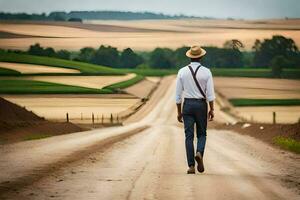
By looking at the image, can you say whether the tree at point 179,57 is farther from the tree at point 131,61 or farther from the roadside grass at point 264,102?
the roadside grass at point 264,102

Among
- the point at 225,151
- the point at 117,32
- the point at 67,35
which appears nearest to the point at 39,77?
the point at 67,35

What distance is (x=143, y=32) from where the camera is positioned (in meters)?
44.9

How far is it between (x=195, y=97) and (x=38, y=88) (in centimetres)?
4971

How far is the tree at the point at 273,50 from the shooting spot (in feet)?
139

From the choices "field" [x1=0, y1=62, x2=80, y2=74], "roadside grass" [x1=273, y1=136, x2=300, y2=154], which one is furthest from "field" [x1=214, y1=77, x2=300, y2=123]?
"roadside grass" [x1=273, y1=136, x2=300, y2=154]

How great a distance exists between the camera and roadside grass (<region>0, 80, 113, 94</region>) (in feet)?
200

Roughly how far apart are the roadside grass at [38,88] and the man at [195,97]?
45.6 m

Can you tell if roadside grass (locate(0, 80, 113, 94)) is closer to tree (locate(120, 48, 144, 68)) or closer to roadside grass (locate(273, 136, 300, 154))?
tree (locate(120, 48, 144, 68))

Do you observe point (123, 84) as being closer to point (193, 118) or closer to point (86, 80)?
point (86, 80)

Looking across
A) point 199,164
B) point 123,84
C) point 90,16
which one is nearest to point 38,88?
point 123,84

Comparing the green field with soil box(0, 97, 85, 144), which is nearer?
soil box(0, 97, 85, 144)

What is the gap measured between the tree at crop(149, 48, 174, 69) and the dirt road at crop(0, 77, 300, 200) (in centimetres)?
3073

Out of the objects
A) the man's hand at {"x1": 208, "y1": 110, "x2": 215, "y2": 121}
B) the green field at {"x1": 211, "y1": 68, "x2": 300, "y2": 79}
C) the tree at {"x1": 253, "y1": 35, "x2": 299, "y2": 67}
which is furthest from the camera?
the green field at {"x1": 211, "y1": 68, "x2": 300, "y2": 79}

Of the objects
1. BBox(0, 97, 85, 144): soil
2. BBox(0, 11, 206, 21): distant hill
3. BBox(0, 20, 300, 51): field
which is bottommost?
BBox(0, 97, 85, 144): soil
